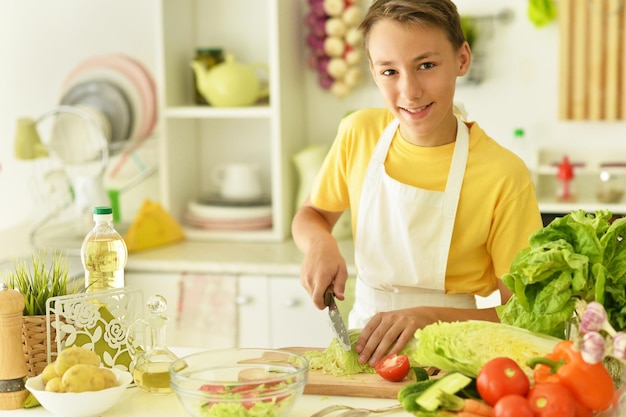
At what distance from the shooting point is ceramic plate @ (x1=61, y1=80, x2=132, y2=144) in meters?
3.42

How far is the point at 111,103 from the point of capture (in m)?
3.42

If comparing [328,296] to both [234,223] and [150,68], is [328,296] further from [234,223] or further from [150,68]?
[150,68]

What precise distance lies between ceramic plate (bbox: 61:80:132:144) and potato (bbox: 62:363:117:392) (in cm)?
208

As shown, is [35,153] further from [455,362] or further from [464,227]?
[455,362]

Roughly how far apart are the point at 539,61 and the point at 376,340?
72.5 inches

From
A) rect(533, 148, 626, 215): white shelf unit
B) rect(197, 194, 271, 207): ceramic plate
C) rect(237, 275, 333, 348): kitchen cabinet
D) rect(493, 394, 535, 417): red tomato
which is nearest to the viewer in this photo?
rect(493, 394, 535, 417): red tomato

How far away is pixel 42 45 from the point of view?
354cm

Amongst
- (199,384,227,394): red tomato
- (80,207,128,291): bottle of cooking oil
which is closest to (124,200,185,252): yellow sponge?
(80,207,128,291): bottle of cooking oil

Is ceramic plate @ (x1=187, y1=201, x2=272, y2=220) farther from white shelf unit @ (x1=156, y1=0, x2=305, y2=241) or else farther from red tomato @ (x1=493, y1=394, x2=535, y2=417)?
red tomato @ (x1=493, y1=394, x2=535, y2=417)

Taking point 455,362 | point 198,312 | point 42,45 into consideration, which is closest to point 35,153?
point 42,45

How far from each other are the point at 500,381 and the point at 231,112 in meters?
2.10

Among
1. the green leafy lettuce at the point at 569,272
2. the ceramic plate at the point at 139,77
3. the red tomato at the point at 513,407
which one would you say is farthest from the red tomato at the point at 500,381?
the ceramic plate at the point at 139,77

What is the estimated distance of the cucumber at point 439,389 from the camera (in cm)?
125

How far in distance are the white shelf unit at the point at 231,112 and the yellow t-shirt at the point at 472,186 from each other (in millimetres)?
1150
